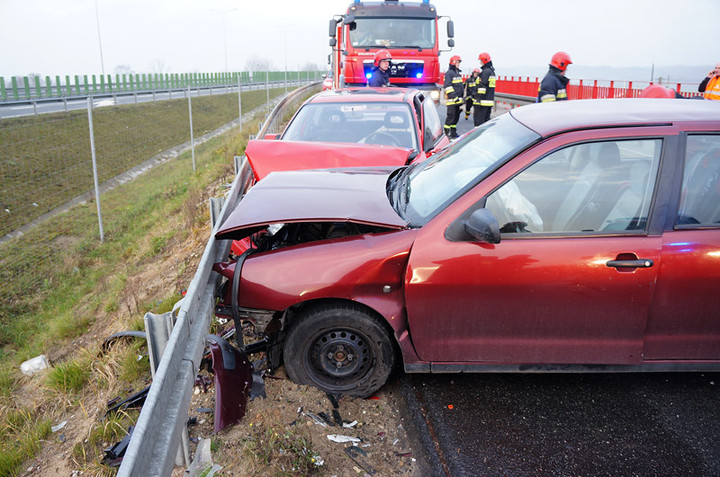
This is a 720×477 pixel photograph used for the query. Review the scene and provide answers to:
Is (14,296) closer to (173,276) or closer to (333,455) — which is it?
(173,276)

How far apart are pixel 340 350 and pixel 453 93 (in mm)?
12433

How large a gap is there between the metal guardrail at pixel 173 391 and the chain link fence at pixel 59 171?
20.9 feet

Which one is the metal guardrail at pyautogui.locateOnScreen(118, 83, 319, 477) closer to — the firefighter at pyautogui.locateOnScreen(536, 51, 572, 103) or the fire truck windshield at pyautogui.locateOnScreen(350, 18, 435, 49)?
the firefighter at pyautogui.locateOnScreen(536, 51, 572, 103)

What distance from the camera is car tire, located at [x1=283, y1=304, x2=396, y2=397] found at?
3496 millimetres

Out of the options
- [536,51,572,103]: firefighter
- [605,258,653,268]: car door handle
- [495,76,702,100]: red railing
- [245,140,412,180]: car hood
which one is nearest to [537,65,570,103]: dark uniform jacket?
[536,51,572,103]: firefighter

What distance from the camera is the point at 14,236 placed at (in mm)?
12789

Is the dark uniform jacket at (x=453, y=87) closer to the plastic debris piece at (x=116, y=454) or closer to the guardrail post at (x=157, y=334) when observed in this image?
the guardrail post at (x=157, y=334)

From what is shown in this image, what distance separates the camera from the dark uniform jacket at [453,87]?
49.1ft

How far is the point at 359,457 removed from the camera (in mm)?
3133

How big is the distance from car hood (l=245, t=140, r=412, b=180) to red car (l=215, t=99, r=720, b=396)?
2.09 m

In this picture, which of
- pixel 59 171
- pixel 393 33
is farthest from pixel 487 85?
pixel 59 171

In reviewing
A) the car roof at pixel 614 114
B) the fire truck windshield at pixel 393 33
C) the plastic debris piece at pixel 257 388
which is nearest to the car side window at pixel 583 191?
the car roof at pixel 614 114

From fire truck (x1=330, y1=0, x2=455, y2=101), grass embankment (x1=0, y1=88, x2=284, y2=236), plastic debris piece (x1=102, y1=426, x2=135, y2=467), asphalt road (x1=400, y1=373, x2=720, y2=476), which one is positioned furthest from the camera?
fire truck (x1=330, y1=0, x2=455, y2=101)

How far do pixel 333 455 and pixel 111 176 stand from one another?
18852 millimetres
